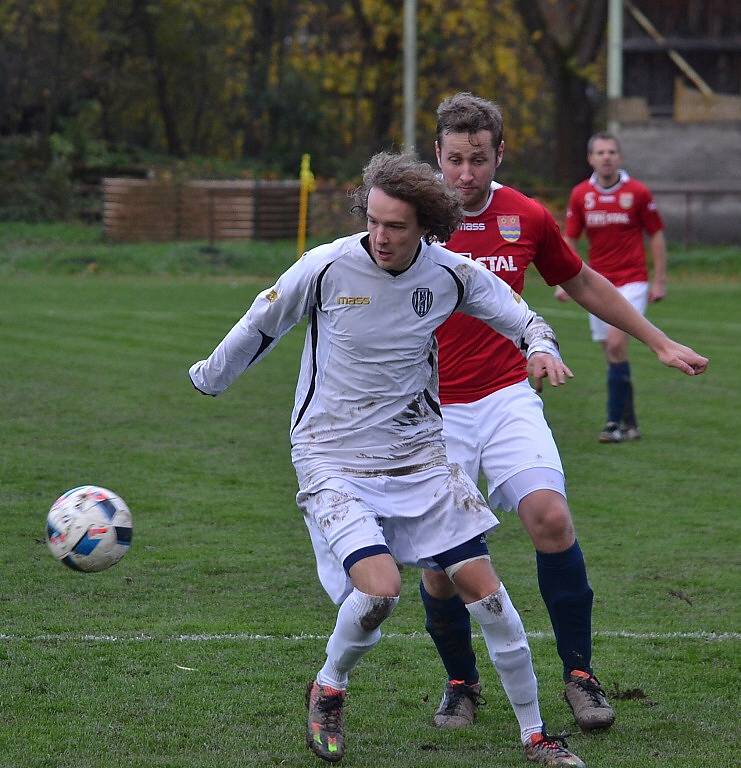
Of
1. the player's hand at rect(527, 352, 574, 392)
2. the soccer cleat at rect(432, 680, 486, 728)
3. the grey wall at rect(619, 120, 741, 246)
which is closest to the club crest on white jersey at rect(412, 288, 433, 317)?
the player's hand at rect(527, 352, 574, 392)

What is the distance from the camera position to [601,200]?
11.4 m

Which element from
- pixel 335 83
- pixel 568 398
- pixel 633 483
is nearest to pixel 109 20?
pixel 335 83

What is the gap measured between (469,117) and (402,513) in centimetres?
152

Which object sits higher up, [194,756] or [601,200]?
[601,200]

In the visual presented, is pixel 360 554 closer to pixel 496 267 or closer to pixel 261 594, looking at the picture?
pixel 496 267

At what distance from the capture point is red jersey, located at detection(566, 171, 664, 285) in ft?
36.8

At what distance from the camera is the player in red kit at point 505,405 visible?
490 cm

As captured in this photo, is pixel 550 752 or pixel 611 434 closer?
pixel 550 752

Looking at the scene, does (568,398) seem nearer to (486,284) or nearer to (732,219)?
(486,284)

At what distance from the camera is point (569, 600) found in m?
4.96

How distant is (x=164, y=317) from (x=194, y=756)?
1390 cm

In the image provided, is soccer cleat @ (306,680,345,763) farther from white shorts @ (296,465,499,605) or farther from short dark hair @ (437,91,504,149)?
short dark hair @ (437,91,504,149)

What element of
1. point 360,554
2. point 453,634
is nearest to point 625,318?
point 453,634

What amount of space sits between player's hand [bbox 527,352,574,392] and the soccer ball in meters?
1.53
